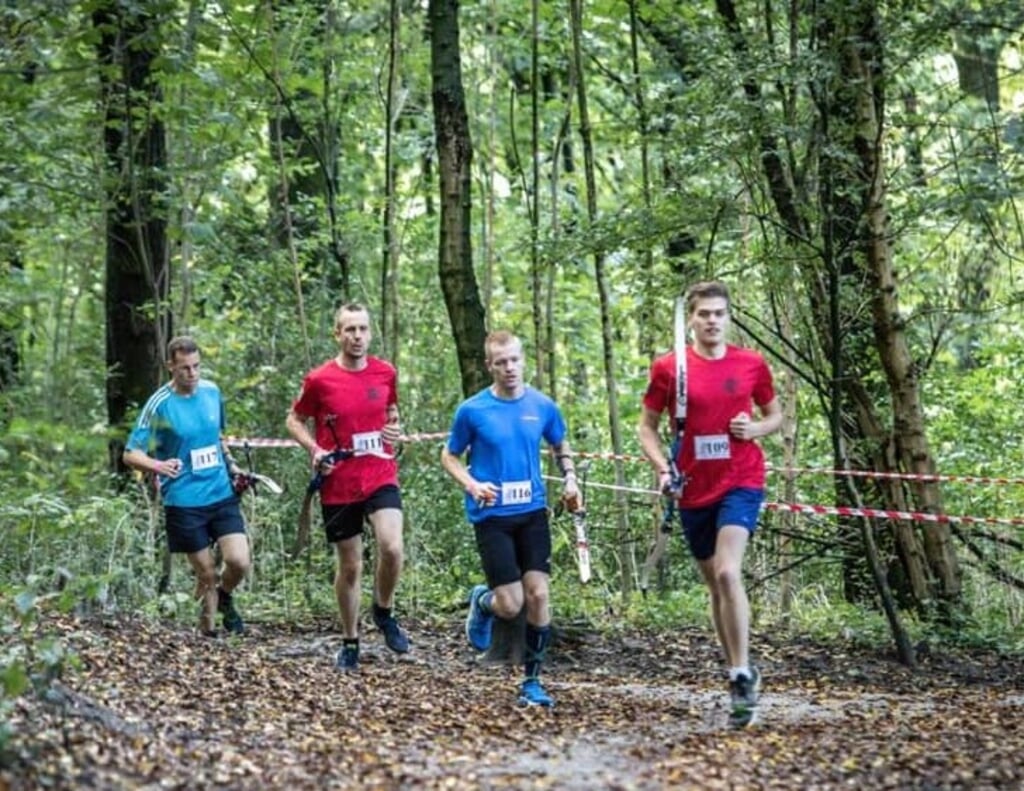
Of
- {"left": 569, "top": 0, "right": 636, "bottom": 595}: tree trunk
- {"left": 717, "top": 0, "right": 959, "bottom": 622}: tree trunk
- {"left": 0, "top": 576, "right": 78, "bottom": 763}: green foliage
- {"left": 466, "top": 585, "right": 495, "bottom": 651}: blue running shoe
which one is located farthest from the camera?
{"left": 569, "top": 0, "right": 636, "bottom": 595}: tree trunk

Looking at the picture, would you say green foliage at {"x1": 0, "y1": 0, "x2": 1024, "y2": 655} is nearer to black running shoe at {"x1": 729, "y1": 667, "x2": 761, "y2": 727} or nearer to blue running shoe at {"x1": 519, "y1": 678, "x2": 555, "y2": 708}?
blue running shoe at {"x1": 519, "y1": 678, "x2": 555, "y2": 708}

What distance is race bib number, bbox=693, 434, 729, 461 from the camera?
7.83 meters

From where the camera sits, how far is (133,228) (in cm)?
1388

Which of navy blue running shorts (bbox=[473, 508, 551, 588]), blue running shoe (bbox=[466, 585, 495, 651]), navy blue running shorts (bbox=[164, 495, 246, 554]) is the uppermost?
navy blue running shorts (bbox=[164, 495, 246, 554])

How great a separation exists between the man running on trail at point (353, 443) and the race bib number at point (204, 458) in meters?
1.05

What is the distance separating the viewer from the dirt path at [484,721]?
593 cm

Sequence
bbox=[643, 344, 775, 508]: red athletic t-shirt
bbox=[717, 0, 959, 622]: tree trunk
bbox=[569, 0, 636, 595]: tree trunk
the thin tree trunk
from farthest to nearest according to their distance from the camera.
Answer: the thin tree trunk → bbox=[569, 0, 636, 595]: tree trunk → bbox=[717, 0, 959, 622]: tree trunk → bbox=[643, 344, 775, 508]: red athletic t-shirt

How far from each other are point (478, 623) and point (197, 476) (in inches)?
88.3

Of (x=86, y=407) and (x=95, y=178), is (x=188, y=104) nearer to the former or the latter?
(x=95, y=178)

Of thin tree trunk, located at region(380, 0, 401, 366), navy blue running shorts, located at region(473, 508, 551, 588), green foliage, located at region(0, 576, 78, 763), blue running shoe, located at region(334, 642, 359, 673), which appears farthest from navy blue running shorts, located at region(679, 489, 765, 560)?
thin tree trunk, located at region(380, 0, 401, 366)

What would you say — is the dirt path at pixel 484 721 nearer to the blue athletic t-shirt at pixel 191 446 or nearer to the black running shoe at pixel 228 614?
the black running shoe at pixel 228 614

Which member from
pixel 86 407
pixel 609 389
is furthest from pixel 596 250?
pixel 86 407

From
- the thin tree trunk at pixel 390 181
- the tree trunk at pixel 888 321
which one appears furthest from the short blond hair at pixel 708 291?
the thin tree trunk at pixel 390 181

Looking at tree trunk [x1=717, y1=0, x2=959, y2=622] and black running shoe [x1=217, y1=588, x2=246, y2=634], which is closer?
tree trunk [x1=717, y1=0, x2=959, y2=622]
